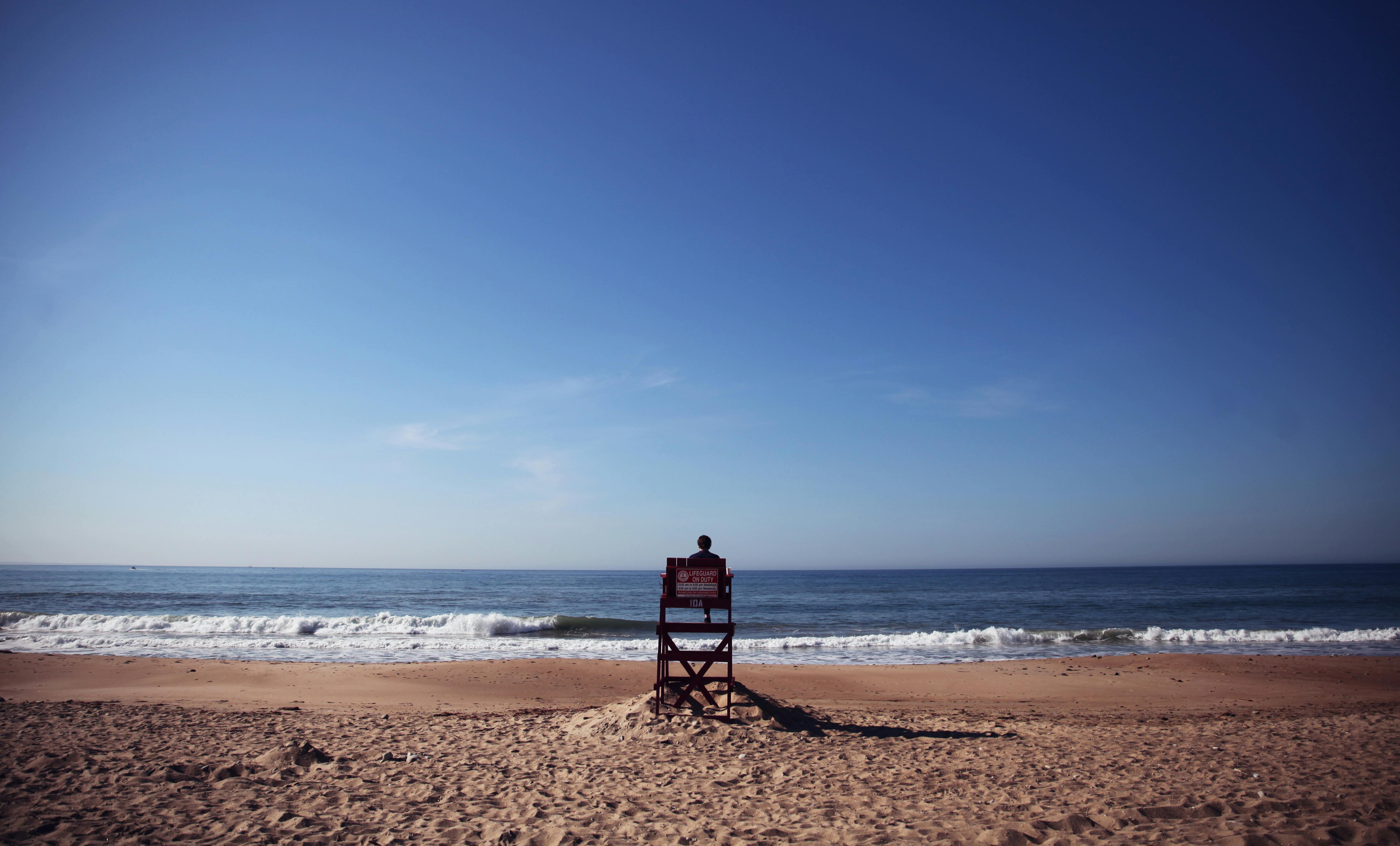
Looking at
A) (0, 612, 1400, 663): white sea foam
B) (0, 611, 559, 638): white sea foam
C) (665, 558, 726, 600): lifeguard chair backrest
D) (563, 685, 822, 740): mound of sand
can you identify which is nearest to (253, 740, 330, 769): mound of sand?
(563, 685, 822, 740): mound of sand

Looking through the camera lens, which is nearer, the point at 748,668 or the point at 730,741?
the point at 730,741

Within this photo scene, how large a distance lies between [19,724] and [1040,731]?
14212 mm

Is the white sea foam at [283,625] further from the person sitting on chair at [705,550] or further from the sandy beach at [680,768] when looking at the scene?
the person sitting on chair at [705,550]

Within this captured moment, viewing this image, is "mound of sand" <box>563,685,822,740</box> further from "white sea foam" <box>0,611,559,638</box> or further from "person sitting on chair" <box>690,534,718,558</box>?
"white sea foam" <box>0,611,559,638</box>

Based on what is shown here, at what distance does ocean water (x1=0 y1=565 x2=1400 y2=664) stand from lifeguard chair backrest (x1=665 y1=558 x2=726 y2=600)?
34.1ft

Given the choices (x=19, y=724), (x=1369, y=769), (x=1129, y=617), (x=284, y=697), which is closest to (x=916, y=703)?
(x=1369, y=769)

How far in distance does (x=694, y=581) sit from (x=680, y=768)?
2640 millimetres

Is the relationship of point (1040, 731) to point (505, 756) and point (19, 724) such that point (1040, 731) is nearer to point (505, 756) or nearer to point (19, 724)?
point (505, 756)

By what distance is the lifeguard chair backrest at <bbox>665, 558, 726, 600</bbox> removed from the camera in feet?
31.7

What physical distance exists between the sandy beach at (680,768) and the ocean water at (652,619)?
24.0 feet

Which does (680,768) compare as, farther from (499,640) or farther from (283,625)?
(283,625)

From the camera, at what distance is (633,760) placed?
7949mm

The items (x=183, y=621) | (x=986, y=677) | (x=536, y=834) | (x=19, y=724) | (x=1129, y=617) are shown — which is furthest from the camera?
(x=1129, y=617)

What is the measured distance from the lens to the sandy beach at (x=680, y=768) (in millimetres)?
5719
